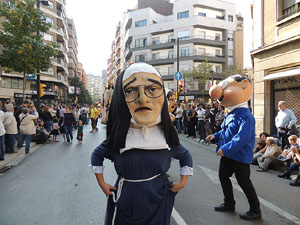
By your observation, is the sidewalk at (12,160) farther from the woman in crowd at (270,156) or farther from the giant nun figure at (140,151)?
the woman in crowd at (270,156)

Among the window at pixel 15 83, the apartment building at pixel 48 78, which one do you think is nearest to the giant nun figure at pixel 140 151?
the apartment building at pixel 48 78

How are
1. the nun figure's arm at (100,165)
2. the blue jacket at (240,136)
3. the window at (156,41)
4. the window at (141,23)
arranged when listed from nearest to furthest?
the nun figure's arm at (100,165) → the blue jacket at (240,136) → the window at (156,41) → the window at (141,23)

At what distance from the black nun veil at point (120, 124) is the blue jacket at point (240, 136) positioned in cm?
156

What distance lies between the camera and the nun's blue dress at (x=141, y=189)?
6.91 ft

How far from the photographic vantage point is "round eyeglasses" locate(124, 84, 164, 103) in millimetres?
2137

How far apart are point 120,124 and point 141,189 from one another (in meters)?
0.55

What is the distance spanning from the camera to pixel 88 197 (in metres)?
4.71

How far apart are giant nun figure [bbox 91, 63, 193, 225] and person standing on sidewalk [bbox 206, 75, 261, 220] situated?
159cm

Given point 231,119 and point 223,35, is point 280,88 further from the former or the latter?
point 223,35

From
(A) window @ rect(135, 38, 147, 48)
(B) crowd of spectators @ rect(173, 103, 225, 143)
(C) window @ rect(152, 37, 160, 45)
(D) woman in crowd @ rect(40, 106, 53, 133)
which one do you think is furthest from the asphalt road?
(A) window @ rect(135, 38, 147, 48)

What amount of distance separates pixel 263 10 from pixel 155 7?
49.2 m

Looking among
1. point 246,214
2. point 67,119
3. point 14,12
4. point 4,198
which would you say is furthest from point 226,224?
point 14,12

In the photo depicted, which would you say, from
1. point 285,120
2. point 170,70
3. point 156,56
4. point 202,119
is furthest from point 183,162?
point 156,56

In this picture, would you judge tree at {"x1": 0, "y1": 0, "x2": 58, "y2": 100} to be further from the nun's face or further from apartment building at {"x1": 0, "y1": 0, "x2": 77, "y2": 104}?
apartment building at {"x1": 0, "y1": 0, "x2": 77, "y2": 104}
